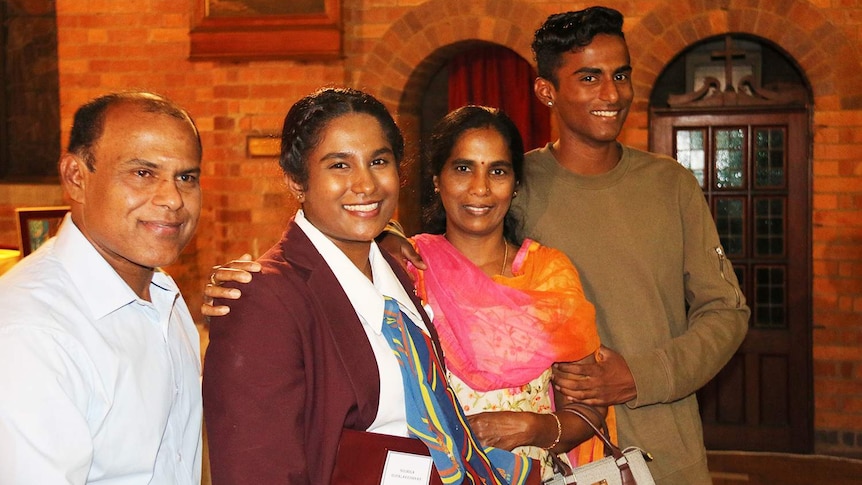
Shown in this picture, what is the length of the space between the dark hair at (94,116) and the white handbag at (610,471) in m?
1.17

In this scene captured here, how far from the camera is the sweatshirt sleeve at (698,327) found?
2.24m

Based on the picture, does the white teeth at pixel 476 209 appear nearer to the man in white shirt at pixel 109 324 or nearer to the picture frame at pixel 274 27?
the man in white shirt at pixel 109 324

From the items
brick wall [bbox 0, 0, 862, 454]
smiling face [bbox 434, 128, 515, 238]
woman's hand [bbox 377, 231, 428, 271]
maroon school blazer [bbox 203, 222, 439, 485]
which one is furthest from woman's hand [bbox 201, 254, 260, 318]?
brick wall [bbox 0, 0, 862, 454]

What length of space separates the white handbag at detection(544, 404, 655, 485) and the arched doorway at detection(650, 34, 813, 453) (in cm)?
393

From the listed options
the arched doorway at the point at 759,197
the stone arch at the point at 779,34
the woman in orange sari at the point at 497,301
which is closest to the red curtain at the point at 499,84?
the arched doorway at the point at 759,197

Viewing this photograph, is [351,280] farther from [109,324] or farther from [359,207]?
[109,324]

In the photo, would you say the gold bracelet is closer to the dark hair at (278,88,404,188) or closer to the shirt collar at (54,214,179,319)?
the dark hair at (278,88,404,188)

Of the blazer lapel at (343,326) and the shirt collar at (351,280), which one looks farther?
the shirt collar at (351,280)

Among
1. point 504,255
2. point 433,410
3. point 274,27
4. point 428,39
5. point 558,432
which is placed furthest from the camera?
point 428,39

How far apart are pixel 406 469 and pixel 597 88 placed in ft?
4.13

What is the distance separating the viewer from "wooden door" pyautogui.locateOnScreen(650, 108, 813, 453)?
223 inches

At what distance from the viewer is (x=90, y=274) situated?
58.4 inches

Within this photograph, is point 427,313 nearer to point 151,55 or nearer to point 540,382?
point 540,382

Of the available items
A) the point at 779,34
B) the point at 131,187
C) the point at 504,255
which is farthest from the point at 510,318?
the point at 779,34
